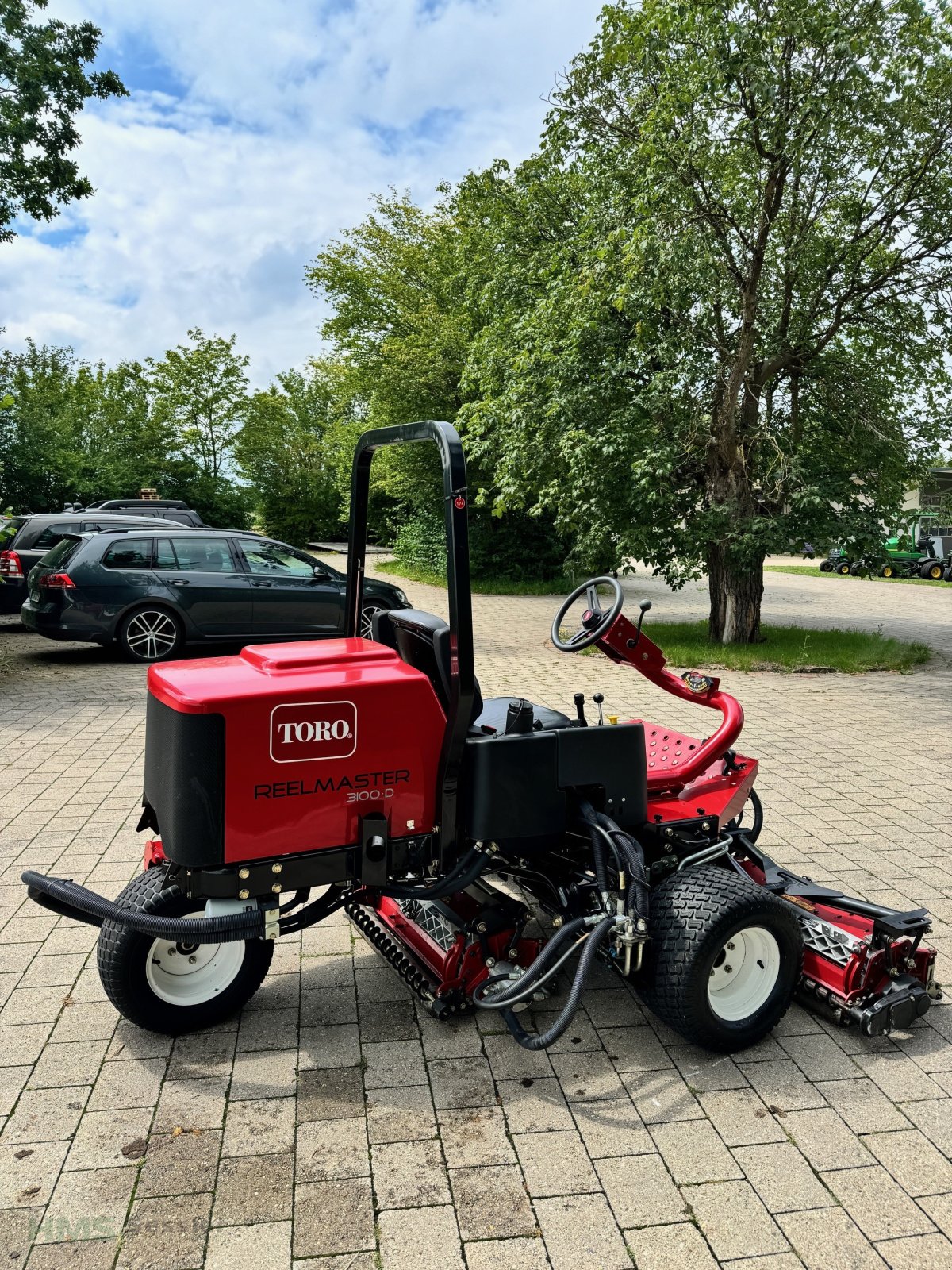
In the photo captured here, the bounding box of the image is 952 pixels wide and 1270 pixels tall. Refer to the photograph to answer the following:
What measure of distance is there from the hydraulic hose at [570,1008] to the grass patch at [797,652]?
8482 millimetres

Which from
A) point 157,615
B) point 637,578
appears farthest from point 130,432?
point 157,615

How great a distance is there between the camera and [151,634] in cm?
1104

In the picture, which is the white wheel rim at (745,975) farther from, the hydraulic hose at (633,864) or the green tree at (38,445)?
the green tree at (38,445)

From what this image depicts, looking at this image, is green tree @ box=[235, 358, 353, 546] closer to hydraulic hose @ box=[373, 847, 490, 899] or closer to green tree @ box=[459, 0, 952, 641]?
green tree @ box=[459, 0, 952, 641]

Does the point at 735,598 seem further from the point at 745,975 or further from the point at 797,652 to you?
the point at 745,975

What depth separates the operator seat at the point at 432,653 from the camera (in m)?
3.13

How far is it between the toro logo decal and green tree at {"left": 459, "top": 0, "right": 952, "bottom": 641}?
8156 mm

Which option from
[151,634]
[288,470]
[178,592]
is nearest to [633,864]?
[178,592]

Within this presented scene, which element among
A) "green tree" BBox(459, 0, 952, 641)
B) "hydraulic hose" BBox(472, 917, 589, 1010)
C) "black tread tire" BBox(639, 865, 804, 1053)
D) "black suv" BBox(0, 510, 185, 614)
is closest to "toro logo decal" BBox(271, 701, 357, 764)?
"hydraulic hose" BBox(472, 917, 589, 1010)

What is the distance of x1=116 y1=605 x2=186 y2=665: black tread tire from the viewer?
10.8m

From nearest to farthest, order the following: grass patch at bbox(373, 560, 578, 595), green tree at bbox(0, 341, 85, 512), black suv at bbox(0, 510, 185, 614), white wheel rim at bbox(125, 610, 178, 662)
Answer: white wheel rim at bbox(125, 610, 178, 662), black suv at bbox(0, 510, 185, 614), grass patch at bbox(373, 560, 578, 595), green tree at bbox(0, 341, 85, 512)

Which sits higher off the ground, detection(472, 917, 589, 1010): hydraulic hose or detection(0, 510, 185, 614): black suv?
detection(0, 510, 185, 614): black suv

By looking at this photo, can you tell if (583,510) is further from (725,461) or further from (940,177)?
(940,177)

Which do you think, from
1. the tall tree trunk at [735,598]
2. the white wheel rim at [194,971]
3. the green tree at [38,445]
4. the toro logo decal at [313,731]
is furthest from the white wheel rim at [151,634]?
the green tree at [38,445]
